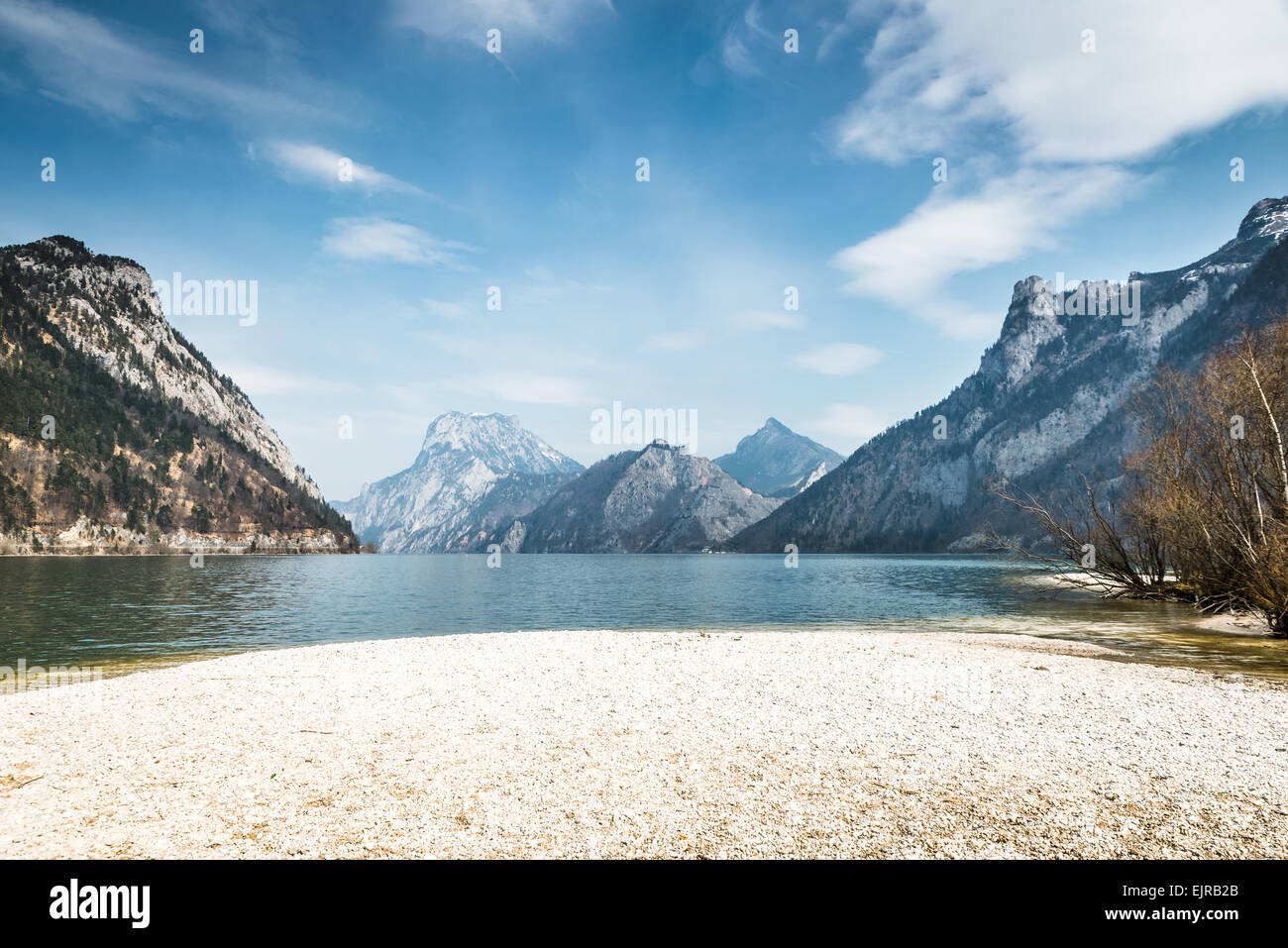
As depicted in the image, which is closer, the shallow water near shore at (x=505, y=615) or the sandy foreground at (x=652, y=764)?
the sandy foreground at (x=652, y=764)

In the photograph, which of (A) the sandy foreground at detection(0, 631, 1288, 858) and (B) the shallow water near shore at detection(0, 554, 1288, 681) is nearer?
(A) the sandy foreground at detection(0, 631, 1288, 858)

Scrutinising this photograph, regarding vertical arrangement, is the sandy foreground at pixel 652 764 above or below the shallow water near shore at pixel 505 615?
above

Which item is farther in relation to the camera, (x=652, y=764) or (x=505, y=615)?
(x=505, y=615)

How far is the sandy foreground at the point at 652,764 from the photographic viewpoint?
828 centimetres

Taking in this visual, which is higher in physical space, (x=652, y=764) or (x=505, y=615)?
(x=652, y=764)

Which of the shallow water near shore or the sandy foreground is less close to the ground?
the sandy foreground

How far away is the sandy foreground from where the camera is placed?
8281 mm

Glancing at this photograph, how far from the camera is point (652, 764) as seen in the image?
446 inches
